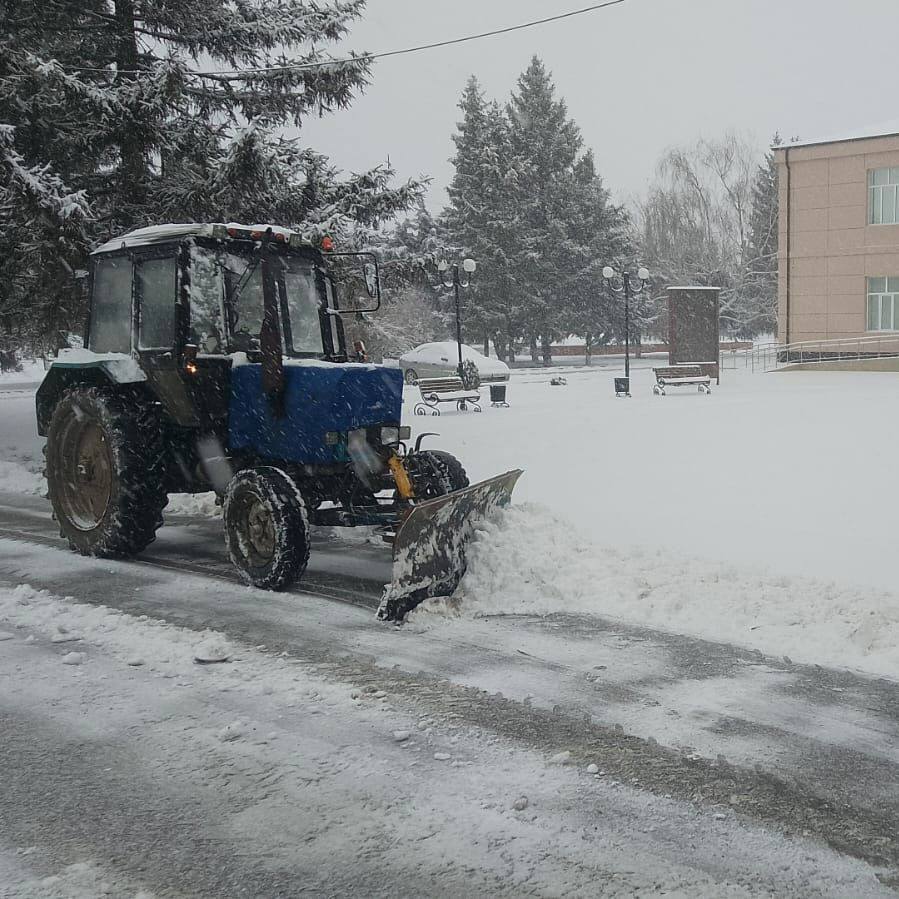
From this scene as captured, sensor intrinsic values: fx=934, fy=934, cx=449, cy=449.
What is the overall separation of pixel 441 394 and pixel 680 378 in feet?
25.1

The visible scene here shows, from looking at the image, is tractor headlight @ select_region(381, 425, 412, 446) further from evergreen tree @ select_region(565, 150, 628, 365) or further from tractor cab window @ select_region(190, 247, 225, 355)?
evergreen tree @ select_region(565, 150, 628, 365)

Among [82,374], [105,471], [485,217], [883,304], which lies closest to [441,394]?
[82,374]

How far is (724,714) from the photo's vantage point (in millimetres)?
4379

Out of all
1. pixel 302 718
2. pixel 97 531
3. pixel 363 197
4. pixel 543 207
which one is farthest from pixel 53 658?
pixel 543 207

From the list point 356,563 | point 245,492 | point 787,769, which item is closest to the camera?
point 787,769

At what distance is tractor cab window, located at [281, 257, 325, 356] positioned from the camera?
7469 millimetres

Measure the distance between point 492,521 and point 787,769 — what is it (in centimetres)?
340

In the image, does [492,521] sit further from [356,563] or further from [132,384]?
[132,384]

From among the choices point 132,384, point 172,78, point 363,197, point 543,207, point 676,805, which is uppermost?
point 543,207

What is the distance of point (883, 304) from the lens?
31609 millimetres

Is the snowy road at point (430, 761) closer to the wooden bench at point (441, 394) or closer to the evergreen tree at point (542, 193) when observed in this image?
the wooden bench at point (441, 394)

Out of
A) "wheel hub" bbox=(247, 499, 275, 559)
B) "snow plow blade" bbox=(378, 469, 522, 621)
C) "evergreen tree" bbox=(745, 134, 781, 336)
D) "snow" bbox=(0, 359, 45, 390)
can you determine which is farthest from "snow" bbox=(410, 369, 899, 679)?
"evergreen tree" bbox=(745, 134, 781, 336)

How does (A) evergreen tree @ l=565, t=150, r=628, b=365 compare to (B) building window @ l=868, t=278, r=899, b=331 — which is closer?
(B) building window @ l=868, t=278, r=899, b=331

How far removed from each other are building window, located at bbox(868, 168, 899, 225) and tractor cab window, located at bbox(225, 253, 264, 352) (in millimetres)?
29610
